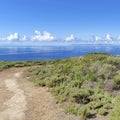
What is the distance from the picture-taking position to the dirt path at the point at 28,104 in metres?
12.3

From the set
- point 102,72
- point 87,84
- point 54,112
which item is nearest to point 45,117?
point 54,112

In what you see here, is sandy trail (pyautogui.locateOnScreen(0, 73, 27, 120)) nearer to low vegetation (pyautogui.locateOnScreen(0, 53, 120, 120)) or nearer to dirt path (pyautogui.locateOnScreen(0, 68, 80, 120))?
dirt path (pyautogui.locateOnScreen(0, 68, 80, 120))

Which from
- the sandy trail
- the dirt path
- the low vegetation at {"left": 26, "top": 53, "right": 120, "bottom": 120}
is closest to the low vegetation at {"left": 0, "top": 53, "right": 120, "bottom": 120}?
the low vegetation at {"left": 26, "top": 53, "right": 120, "bottom": 120}

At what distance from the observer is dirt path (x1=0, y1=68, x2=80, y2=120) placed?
12.3 meters

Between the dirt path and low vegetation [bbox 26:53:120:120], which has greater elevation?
low vegetation [bbox 26:53:120:120]

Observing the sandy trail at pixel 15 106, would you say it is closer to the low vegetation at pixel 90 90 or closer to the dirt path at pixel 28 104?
the dirt path at pixel 28 104

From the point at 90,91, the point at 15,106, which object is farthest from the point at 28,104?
the point at 90,91

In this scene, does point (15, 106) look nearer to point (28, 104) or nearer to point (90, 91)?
point (28, 104)

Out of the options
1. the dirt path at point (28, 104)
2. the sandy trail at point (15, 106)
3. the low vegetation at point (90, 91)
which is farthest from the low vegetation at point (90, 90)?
the sandy trail at point (15, 106)

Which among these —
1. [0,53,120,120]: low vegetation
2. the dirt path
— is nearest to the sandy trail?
the dirt path

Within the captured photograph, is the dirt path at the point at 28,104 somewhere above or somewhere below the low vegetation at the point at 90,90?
below

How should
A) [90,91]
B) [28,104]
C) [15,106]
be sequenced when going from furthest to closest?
1. [90,91]
2. [28,104]
3. [15,106]

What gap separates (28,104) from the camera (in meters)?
14.4

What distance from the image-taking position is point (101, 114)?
1205 cm
